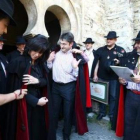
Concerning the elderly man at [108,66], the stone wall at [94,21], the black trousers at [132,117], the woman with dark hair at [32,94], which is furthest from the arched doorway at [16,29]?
the black trousers at [132,117]

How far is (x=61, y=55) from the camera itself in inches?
116

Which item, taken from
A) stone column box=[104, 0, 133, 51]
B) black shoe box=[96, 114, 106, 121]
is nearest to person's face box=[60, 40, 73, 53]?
black shoe box=[96, 114, 106, 121]

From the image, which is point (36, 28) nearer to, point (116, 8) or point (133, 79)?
point (133, 79)

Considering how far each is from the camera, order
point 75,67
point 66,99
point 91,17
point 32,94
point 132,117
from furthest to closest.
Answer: point 91,17 < point 66,99 < point 75,67 < point 132,117 < point 32,94

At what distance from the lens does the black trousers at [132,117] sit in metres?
2.44

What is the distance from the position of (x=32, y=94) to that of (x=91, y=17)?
388 centimetres

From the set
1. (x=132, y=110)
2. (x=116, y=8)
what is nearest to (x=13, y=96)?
(x=132, y=110)

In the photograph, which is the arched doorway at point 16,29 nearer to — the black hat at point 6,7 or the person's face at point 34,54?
the person's face at point 34,54

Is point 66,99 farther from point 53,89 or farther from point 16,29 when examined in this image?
point 16,29

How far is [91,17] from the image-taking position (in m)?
5.30

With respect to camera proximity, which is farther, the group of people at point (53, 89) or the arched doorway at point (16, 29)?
the arched doorway at point (16, 29)

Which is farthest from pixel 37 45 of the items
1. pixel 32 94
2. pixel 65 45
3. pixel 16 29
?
pixel 16 29

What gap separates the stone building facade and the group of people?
136 cm

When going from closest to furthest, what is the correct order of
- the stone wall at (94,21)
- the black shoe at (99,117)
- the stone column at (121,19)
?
the black shoe at (99,117)
the stone wall at (94,21)
the stone column at (121,19)
